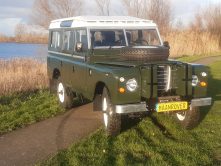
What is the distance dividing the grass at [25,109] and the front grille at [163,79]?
3313 mm

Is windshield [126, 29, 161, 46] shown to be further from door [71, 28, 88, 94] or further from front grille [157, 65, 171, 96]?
front grille [157, 65, 171, 96]

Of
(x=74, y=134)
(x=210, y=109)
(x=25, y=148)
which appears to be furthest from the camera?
(x=210, y=109)

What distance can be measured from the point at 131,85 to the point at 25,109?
4.43m

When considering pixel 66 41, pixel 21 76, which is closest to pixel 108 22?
pixel 66 41

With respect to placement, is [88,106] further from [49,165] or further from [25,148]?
[49,165]

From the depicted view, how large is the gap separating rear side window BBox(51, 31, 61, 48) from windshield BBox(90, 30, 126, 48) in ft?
7.41

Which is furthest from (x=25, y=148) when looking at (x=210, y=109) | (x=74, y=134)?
(x=210, y=109)

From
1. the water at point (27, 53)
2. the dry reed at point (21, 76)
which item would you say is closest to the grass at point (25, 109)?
the dry reed at point (21, 76)

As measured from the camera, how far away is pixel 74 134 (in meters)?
7.93

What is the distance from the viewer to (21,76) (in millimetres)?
16188

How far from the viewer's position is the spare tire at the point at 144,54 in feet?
26.7

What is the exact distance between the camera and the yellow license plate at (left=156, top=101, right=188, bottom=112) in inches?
283

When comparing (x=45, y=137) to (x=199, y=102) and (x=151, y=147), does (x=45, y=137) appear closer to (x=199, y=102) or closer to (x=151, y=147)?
(x=151, y=147)

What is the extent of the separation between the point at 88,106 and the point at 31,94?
3.48 meters
